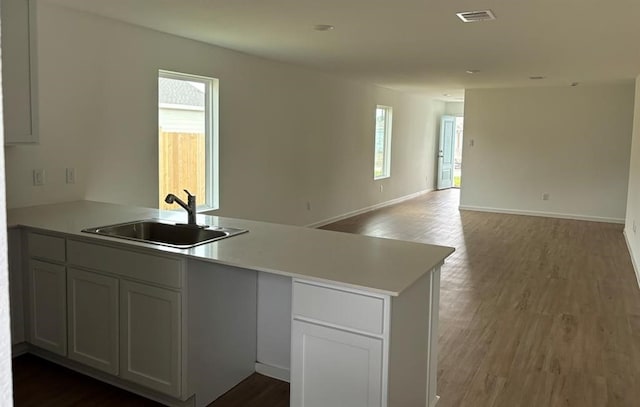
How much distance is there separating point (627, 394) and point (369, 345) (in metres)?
1.83

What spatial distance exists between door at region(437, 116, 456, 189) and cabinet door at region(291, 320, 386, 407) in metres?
11.3

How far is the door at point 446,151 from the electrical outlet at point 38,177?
416 inches

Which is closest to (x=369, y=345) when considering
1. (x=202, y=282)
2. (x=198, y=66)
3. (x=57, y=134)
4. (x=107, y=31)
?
(x=202, y=282)

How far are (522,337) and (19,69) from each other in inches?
143

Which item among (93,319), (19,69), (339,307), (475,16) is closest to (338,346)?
(339,307)

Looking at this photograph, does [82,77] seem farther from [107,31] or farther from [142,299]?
[142,299]

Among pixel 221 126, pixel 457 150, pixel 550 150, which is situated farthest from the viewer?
pixel 457 150

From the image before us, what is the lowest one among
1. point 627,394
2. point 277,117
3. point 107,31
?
point 627,394

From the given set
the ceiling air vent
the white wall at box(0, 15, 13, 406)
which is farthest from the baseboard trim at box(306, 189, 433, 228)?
the white wall at box(0, 15, 13, 406)

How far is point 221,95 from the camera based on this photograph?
17.6ft

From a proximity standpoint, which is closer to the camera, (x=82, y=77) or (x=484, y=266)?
(x=82, y=77)

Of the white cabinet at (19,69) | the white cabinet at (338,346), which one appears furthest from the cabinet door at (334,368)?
the white cabinet at (19,69)

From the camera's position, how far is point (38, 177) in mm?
3670

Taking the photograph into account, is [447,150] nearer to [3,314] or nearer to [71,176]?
[71,176]
